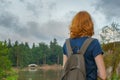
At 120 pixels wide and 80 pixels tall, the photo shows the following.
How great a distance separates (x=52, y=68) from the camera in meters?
178

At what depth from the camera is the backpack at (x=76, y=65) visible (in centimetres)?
540

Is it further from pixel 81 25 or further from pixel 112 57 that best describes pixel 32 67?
pixel 81 25

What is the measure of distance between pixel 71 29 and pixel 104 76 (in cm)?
73

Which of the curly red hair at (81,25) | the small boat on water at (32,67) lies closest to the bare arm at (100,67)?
the curly red hair at (81,25)

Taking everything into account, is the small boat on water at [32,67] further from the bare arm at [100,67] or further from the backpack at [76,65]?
the bare arm at [100,67]

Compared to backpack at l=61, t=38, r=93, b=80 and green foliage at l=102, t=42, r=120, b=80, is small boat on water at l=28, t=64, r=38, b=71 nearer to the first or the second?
green foliage at l=102, t=42, r=120, b=80

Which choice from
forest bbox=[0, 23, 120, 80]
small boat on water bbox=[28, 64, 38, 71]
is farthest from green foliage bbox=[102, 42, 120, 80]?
small boat on water bbox=[28, 64, 38, 71]

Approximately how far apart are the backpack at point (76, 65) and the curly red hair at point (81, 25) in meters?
0.11

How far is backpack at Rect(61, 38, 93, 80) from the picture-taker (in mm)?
5402

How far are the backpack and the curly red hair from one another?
0.11 m

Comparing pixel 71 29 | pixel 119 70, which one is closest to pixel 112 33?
pixel 119 70

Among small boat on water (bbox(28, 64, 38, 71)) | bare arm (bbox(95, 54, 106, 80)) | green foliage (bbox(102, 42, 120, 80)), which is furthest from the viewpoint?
small boat on water (bbox(28, 64, 38, 71))

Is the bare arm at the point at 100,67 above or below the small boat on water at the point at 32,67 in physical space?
above

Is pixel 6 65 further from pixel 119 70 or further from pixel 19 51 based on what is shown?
pixel 19 51
